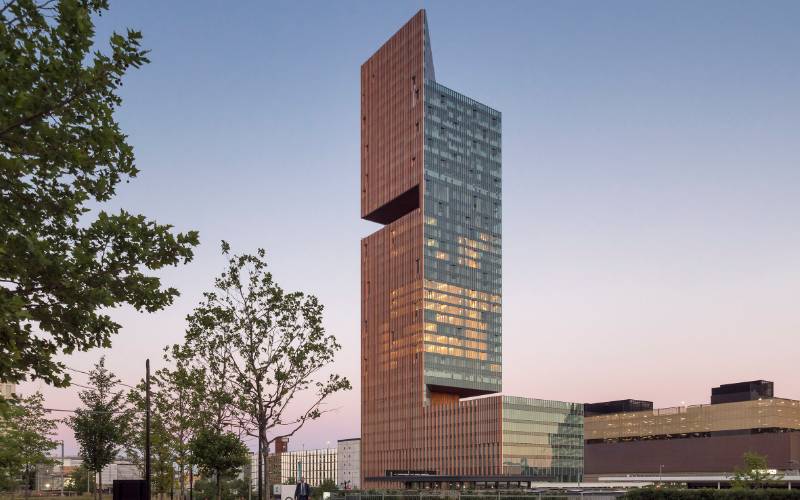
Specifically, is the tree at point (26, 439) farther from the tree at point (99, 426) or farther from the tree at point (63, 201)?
the tree at point (63, 201)

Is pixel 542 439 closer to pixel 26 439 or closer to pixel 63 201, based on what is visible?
pixel 26 439

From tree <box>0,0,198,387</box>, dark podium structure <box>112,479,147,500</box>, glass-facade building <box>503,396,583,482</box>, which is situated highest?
tree <box>0,0,198,387</box>

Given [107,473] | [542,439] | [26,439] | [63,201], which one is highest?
[63,201]

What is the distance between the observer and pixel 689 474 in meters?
195

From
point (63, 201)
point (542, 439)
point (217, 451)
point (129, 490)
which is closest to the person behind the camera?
point (63, 201)

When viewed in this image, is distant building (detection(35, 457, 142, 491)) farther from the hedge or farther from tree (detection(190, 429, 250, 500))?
the hedge

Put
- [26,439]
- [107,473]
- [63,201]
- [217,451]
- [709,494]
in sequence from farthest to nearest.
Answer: [107,473] < [26,439] < [217,451] < [709,494] < [63,201]

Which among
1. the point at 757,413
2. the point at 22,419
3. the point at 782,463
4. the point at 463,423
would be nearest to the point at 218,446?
the point at 22,419

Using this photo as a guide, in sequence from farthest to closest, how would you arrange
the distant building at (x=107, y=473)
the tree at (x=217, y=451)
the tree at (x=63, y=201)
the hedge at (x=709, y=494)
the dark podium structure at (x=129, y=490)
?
1. the distant building at (x=107, y=473)
2. the tree at (x=217, y=451)
3. the hedge at (x=709, y=494)
4. the dark podium structure at (x=129, y=490)
5. the tree at (x=63, y=201)

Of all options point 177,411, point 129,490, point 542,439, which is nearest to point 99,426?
point 177,411

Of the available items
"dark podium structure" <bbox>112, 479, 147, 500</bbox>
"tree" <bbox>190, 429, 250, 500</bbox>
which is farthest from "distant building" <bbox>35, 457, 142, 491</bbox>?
"dark podium structure" <bbox>112, 479, 147, 500</bbox>

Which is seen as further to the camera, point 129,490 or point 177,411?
point 177,411

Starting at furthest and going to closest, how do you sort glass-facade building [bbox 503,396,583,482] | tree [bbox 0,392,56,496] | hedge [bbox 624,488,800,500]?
1. glass-facade building [bbox 503,396,583,482]
2. tree [bbox 0,392,56,496]
3. hedge [bbox 624,488,800,500]

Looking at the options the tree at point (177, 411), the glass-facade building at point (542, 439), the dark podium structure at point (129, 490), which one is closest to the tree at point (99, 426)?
the tree at point (177, 411)
